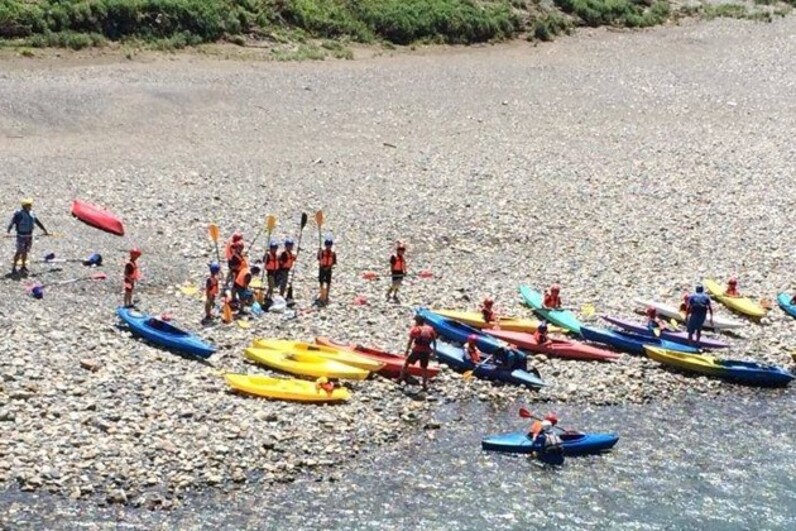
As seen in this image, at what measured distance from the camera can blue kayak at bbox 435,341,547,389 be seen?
25781 mm

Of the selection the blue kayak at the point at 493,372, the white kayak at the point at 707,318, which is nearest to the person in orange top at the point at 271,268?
the blue kayak at the point at 493,372

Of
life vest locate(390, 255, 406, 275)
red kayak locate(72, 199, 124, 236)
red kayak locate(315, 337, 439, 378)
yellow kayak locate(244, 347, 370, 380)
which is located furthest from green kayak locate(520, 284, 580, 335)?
red kayak locate(72, 199, 124, 236)

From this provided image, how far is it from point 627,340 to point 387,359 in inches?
232

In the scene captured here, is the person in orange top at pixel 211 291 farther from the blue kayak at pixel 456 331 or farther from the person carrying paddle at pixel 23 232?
the blue kayak at pixel 456 331

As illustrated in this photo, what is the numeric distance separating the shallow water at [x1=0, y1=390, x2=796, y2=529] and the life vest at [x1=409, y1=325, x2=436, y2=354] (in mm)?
1278

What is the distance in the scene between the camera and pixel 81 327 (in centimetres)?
2575

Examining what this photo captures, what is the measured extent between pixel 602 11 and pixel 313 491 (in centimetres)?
4626

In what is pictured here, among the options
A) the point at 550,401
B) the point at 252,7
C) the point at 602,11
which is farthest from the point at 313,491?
the point at 602,11

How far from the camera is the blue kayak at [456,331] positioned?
1050 inches

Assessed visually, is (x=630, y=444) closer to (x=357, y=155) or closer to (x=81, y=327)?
(x=81, y=327)

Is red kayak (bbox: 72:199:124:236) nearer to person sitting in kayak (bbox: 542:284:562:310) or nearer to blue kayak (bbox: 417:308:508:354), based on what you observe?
blue kayak (bbox: 417:308:508:354)

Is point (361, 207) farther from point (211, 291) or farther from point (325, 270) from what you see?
point (211, 291)

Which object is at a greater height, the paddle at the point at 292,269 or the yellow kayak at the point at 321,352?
the paddle at the point at 292,269

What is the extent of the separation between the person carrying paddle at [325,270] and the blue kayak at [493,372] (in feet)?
12.2
